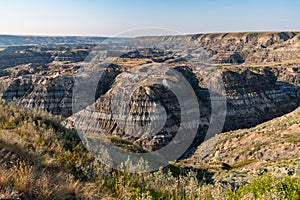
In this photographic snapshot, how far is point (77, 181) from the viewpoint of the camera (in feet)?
21.5

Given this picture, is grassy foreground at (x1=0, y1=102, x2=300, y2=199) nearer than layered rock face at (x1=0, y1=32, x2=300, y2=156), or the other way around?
grassy foreground at (x1=0, y1=102, x2=300, y2=199)

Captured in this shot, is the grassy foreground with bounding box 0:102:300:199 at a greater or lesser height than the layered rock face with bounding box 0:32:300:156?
greater

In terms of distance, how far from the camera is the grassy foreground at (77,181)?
568cm

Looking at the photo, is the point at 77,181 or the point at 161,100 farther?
the point at 161,100

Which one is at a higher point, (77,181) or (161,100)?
(77,181)

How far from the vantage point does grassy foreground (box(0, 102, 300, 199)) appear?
18.6 ft

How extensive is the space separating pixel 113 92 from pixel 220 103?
103 ft

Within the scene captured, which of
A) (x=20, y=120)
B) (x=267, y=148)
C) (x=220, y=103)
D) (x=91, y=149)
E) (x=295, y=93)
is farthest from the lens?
(x=295, y=93)

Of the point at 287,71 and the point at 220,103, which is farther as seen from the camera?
the point at 287,71

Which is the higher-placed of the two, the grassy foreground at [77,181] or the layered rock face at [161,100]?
the grassy foreground at [77,181]

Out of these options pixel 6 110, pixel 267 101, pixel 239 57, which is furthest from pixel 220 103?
pixel 239 57

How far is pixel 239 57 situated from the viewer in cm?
18612

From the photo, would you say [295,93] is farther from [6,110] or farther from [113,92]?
[6,110]

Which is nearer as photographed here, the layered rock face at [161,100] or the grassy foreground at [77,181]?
the grassy foreground at [77,181]
